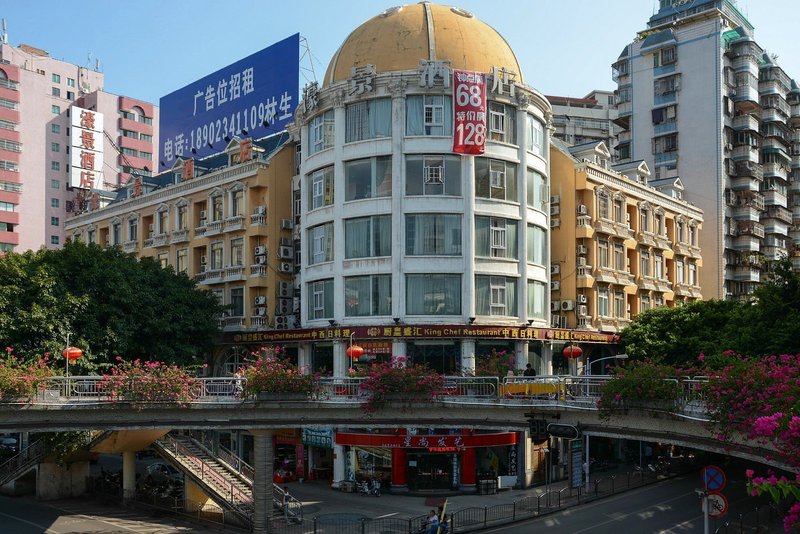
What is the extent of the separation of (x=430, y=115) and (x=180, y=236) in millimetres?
24976

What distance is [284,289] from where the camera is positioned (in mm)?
61906

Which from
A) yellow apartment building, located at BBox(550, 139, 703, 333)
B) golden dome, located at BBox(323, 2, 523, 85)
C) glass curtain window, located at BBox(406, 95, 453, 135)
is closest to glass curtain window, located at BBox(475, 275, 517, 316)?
yellow apartment building, located at BBox(550, 139, 703, 333)

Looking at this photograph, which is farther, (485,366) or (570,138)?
(570,138)

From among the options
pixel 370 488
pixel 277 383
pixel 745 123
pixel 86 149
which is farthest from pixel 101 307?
pixel 86 149

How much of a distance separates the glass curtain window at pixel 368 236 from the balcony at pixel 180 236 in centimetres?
1859

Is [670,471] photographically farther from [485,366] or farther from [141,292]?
[141,292]

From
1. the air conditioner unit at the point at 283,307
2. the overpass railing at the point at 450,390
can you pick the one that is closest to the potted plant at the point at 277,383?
the overpass railing at the point at 450,390

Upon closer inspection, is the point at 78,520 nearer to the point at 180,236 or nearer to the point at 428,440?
the point at 428,440

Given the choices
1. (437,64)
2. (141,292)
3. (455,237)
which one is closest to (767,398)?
(455,237)

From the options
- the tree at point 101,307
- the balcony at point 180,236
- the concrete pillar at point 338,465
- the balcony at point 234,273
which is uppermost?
the balcony at point 180,236

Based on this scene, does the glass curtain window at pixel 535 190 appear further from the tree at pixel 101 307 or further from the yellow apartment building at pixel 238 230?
the tree at pixel 101 307

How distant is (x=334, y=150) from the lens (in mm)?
54500

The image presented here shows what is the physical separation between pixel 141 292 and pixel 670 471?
37.0 meters

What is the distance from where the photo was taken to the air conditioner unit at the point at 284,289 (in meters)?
61.6
